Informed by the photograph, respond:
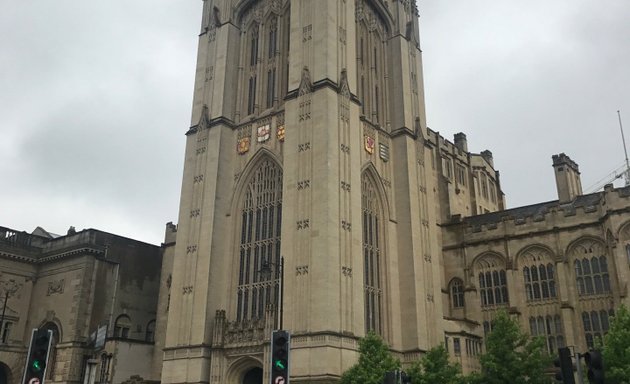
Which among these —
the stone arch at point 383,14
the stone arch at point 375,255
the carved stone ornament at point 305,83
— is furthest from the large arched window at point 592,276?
the stone arch at point 383,14

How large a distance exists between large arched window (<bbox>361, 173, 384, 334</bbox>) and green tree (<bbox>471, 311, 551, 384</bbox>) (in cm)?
916

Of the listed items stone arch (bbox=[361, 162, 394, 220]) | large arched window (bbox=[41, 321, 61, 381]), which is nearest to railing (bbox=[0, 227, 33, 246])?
large arched window (bbox=[41, 321, 61, 381])

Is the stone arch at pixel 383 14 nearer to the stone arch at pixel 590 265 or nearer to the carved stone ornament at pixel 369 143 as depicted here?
the carved stone ornament at pixel 369 143

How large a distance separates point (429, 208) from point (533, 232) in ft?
26.7

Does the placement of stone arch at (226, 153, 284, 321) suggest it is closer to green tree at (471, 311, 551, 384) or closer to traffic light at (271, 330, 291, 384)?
green tree at (471, 311, 551, 384)

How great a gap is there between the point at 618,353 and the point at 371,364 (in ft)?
42.2

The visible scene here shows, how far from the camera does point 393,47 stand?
56156 mm

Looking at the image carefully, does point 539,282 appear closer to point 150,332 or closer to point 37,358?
point 150,332

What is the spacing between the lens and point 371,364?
118 feet

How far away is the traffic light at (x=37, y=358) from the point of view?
54.2 ft

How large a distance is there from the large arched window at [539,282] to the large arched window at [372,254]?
38.5 feet

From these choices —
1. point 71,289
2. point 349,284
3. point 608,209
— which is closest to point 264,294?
point 349,284

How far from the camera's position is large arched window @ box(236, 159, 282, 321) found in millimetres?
44406

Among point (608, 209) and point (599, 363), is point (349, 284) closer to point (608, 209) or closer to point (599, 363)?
point (608, 209)
